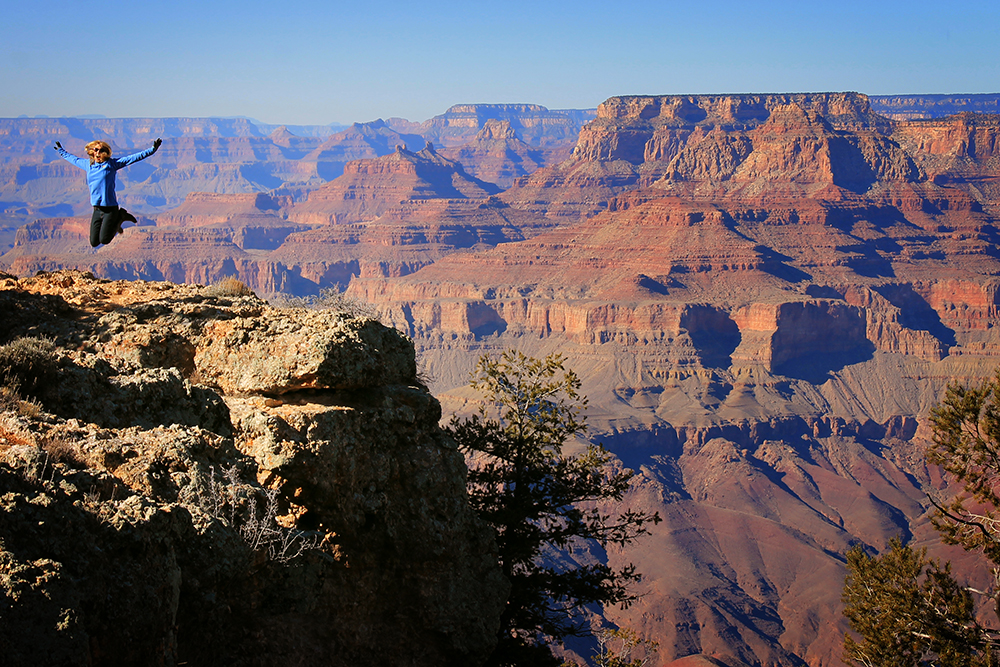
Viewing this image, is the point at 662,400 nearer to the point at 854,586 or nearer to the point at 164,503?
the point at 854,586

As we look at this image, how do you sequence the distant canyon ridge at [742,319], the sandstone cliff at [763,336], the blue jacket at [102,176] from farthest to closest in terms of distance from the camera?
the distant canyon ridge at [742,319], the sandstone cliff at [763,336], the blue jacket at [102,176]

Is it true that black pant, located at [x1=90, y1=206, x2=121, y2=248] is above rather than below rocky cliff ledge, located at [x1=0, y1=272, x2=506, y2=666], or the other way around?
above

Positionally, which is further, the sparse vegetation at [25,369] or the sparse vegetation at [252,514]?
the sparse vegetation at [25,369]

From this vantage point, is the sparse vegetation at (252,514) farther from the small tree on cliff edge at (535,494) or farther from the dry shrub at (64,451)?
the small tree on cliff edge at (535,494)

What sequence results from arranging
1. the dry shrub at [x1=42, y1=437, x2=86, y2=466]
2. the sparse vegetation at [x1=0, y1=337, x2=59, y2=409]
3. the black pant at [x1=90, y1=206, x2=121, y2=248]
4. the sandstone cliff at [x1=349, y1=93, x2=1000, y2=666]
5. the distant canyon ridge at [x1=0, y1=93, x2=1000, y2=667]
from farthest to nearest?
the distant canyon ridge at [x1=0, y1=93, x2=1000, y2=667] → the sandstone cliff at [x1=349, y1=93, x2=1000, y2=666] → the black pant at [x1=90, y1=206, x2=121, y2=248] → the sparse vegetation at [x1=0, y1=337, x2=59, y2=409] → the dry shrub at [x1=42, y1=437, x2=86, y2=466]

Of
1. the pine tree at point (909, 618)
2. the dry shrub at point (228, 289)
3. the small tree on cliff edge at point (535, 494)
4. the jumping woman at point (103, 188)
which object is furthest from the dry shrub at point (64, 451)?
the pine tree at point (909, 618)

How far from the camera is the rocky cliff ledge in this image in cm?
582

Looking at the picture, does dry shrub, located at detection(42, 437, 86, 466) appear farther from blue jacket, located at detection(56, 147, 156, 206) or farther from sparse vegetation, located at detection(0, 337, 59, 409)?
blue jacket, located at detection(56, 147, 156, 206)

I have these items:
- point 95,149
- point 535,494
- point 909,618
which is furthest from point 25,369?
point 909,618

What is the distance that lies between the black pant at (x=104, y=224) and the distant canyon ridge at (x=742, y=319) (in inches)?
1209

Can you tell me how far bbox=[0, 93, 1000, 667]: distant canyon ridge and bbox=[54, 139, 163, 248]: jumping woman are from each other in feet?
101

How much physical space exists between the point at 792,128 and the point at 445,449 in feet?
561

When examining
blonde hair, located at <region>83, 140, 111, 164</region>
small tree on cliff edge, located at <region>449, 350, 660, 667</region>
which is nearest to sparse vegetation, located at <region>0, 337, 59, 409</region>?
blonde hair, located at <region>83, 140, 111, 164</region>

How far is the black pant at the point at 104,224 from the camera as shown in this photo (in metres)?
10.6
